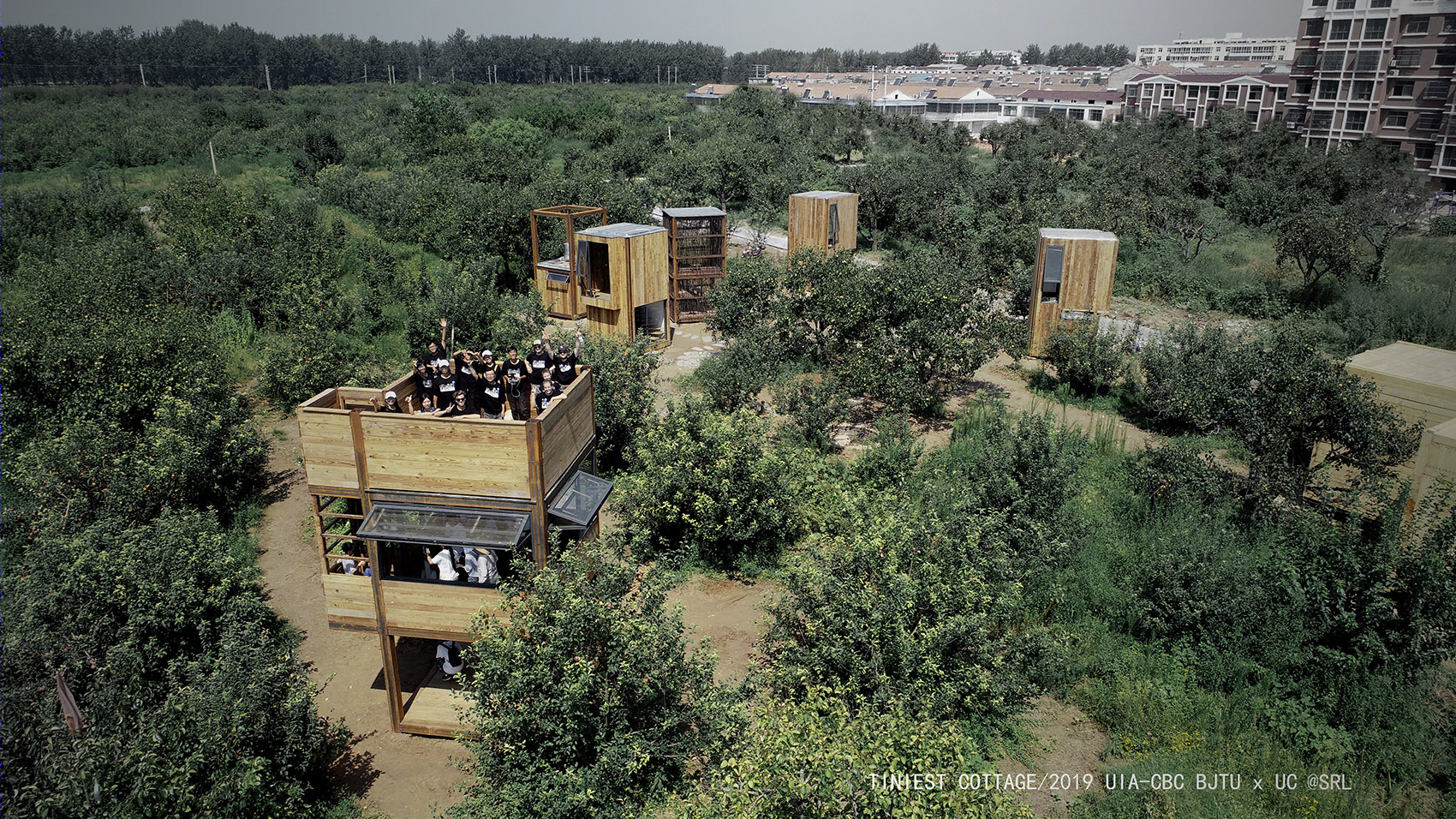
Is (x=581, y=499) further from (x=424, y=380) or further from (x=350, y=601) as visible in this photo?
(x=424, y=380)

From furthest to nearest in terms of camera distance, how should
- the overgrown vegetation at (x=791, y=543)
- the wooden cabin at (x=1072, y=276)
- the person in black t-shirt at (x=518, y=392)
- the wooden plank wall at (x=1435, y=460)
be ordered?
the wooden cabin at (x=1072, y=276) < the person in black t-shirt at (x=518, y=392) < the wooden plank wall at (x=1435, y=460) < the overgrown vegetation at (x=791, y=543)

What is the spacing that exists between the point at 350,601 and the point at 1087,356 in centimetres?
1369

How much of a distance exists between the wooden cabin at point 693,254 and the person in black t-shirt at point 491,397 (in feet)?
35.0

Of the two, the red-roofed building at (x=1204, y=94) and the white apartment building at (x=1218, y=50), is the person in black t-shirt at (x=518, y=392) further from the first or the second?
the white apartment building at (x=1218, y=50)

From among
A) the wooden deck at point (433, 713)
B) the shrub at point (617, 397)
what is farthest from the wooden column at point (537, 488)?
the shrub at point (617, 397)

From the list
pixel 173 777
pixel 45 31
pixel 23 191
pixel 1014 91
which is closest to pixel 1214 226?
pixel 173 777

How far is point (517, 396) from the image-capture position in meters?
10.5

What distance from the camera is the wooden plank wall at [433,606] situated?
767 cm

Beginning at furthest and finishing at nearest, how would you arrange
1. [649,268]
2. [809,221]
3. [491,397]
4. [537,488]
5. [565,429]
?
[809,221]
[649,268]
[491,397]
[565,429]
[537,488]

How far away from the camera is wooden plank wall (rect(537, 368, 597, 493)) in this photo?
7.86m

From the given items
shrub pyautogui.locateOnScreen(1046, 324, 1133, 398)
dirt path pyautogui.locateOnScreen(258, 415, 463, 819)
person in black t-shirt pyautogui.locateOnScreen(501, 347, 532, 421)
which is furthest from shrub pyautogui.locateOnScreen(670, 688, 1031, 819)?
shrub pyautogui.locateOnScreen(1046, 324, 1133, 398)

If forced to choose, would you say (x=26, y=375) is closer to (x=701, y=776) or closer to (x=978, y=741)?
(x=701, y=776)

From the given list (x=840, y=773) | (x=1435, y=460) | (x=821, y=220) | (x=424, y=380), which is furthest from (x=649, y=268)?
(x=840, y=773)

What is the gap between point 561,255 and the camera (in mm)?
22453
